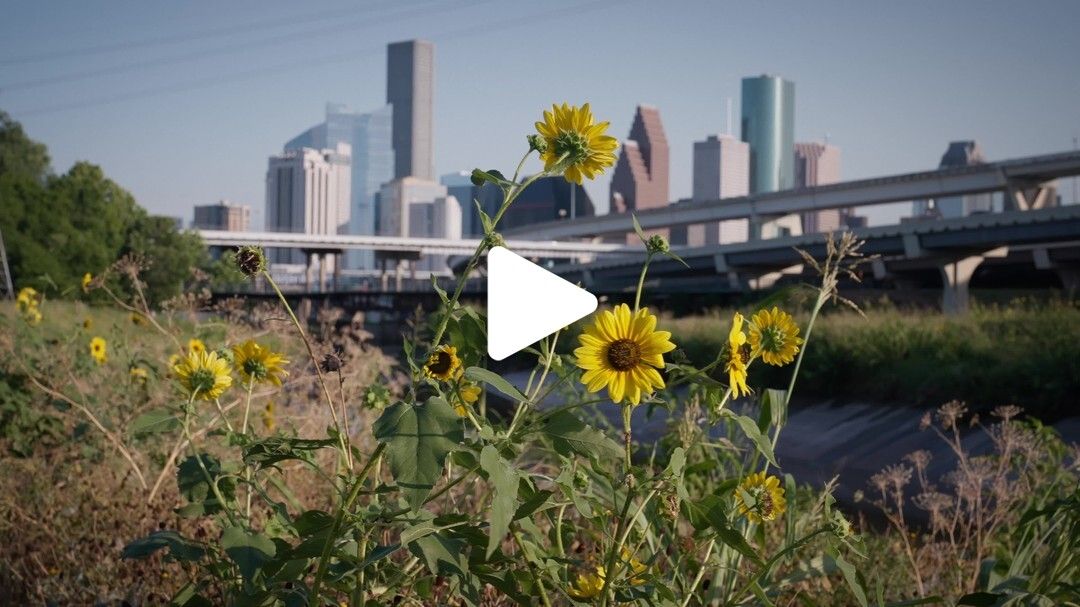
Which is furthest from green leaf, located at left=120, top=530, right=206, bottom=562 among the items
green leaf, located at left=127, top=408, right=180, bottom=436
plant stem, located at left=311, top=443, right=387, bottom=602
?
plant stem, located at left=311, top=443, right=387, bottom=602

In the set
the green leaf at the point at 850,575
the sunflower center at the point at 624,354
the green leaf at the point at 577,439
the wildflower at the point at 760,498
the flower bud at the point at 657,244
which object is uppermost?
the flower bud at the point at 657,244

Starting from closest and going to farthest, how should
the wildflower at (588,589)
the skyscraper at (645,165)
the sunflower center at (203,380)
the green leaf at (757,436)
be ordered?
the green leaf at (757,436) → the wildflower at (588,589) → the sunflower center at (203,380) → the skyscraper at (645,165)

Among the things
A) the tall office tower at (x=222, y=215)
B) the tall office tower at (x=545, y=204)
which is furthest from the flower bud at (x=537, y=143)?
the tall office tower at (x=222, y=215)

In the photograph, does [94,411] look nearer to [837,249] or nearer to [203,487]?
[203,487]

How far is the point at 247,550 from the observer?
1963 millimetres

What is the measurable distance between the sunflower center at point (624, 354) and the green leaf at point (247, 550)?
2.26 ft

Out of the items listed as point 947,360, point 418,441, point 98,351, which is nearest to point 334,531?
point 418,441

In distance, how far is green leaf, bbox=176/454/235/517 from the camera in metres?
2.26

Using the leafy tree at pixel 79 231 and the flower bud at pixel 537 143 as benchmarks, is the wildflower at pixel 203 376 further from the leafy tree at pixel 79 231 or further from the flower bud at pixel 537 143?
the leafy tree at pixel 79 231

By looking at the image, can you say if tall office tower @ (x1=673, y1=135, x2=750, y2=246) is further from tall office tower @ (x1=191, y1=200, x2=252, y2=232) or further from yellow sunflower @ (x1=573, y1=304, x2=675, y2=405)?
yellow sunflower @ (x1=573, y1=304, x2=675, y2=405)

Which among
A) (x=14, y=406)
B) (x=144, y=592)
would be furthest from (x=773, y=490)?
(x=14, y=406)

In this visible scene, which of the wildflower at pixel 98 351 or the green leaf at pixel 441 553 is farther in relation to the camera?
the wildflower at pixel 98 351

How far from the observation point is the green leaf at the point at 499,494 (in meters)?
1.60

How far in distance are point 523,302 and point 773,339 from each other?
2.06ft
